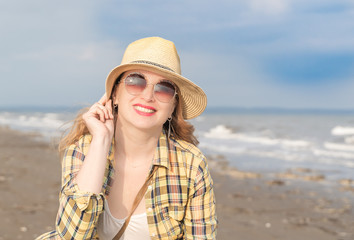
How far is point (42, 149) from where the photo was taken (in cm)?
1436

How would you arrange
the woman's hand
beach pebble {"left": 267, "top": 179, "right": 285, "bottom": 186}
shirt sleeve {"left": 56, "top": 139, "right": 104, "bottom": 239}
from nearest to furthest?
shirt sleeve {"left": 56, "top": 139, "right": 104, "bottom": 239}
the woman's hand
beach pebble {"left": 267, "top": 179, "right": 285, "bottom": 186}

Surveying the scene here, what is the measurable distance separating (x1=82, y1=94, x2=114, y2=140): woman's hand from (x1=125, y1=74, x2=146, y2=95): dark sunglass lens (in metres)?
0.27

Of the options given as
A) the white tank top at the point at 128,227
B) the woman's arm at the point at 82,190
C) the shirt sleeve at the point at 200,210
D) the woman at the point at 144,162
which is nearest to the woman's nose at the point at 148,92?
the woman at the point at 144,162

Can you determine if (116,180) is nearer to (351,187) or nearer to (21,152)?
(351,187)

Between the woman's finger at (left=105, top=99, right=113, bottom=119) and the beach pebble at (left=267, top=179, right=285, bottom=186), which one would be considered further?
the beach pebble at (left=267, top=179, right=285, bottom=186)

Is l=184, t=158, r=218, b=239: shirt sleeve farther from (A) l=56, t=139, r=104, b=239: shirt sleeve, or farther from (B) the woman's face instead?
(A) l=56, t=139, r=104, b=239: shirt sleeve

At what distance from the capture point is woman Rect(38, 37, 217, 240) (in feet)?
8.16

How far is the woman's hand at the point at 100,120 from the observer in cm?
244

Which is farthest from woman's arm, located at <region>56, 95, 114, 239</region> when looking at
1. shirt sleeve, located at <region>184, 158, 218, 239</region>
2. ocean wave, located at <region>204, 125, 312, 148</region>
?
ocean wave, located at <region>204, 125, 312, 148</region>

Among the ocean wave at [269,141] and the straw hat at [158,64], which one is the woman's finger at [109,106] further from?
the ocean wave at [269,141]

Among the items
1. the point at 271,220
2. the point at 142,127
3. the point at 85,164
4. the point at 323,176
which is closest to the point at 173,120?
the point at 142,127

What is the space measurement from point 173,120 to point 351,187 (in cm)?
712

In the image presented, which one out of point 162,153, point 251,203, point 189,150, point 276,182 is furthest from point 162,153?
point 276,182

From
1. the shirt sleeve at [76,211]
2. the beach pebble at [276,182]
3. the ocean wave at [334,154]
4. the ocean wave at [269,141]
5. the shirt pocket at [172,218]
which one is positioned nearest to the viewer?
the shirt sleeve at [76,211]
